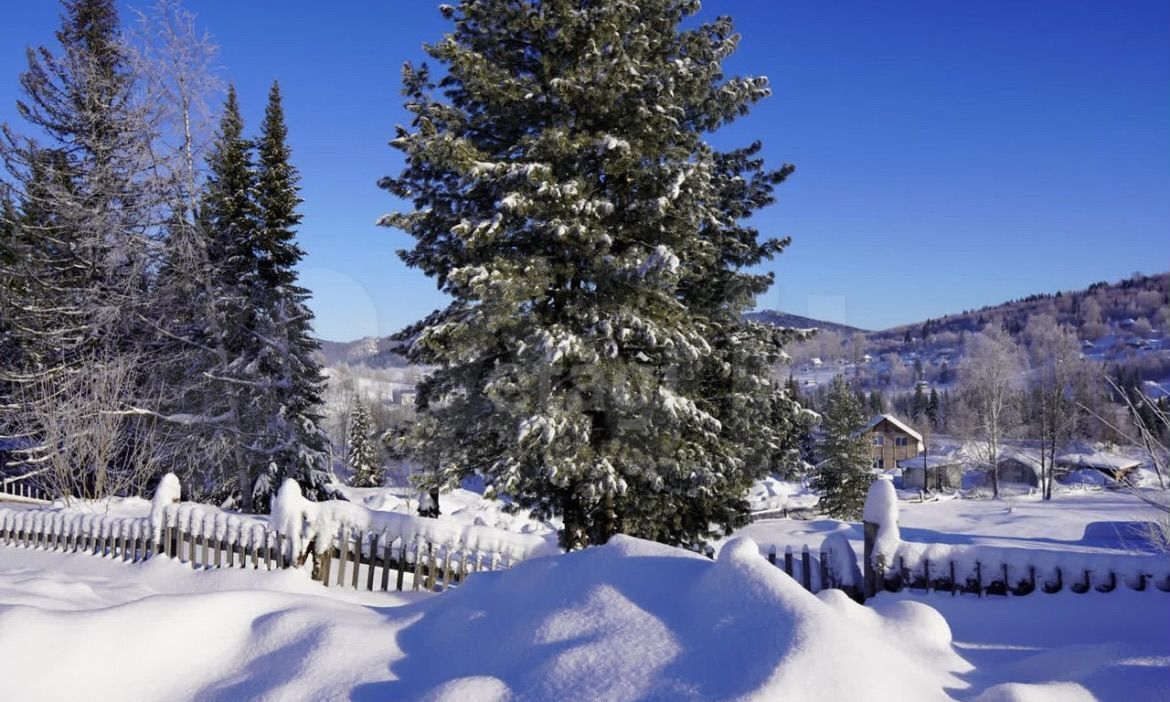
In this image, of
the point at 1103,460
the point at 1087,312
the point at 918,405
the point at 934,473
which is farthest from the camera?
the point at 1087,312

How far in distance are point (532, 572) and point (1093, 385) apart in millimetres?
29677

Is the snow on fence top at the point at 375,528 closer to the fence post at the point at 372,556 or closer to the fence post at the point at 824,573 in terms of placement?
the fence post at the point at 372,556

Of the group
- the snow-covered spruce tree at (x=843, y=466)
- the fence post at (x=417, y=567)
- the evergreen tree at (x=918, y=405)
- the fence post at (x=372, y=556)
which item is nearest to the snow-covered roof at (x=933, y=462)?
the snow-covered spruce tree at (x=843, y=466)

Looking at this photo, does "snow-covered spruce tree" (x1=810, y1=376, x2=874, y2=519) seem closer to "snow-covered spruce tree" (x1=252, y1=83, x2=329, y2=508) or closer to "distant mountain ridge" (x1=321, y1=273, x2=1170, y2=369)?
"snow-covered spruce tree" (x1=252, y1=83, x2=329, y2=508)

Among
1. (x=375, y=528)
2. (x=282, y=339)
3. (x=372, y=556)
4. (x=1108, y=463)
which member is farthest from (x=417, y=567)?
(x=282, y=339)

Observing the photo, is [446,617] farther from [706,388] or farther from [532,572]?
[706,388]

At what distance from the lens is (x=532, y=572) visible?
4.31m

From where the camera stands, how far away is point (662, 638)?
128 inches

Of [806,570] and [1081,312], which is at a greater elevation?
[1081,312]

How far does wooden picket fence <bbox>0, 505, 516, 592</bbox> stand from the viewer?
294 inches

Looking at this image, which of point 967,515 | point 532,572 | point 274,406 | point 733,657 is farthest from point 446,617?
point 967,515

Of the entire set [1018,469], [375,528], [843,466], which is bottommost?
[1018,469]

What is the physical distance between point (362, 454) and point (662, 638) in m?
46.4

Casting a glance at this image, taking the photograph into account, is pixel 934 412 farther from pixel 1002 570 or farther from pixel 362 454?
pixel 1002 570
